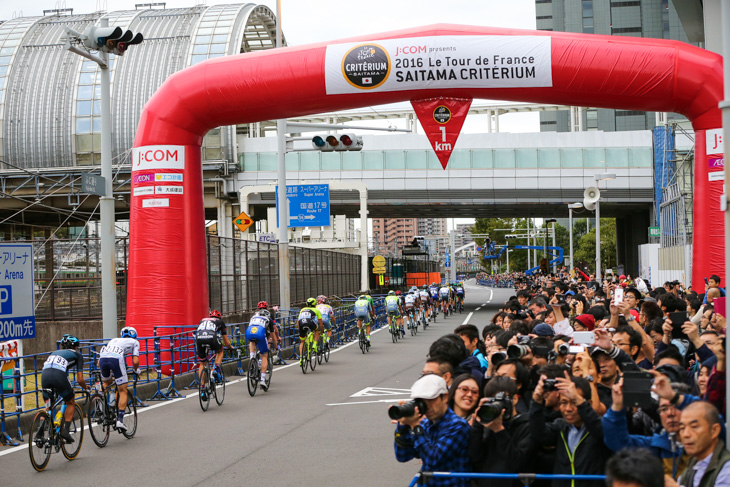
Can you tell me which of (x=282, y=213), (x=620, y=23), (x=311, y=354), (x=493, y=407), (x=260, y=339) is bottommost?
(x=311, y=354)

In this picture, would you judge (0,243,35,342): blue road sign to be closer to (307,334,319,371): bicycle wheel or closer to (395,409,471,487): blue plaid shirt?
(307,334,319,371): bicycle wheel

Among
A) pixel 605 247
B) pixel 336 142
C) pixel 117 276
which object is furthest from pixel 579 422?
pixel 605 247

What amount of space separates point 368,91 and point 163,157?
4.58 meters

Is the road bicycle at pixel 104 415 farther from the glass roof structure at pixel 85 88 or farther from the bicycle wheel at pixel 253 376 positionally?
the glass roof structure at pixel 85 88

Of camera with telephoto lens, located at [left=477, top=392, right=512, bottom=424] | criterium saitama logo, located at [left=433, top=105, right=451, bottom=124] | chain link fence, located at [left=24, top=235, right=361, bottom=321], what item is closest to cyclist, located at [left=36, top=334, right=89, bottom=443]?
camera with telephoto lens, located at [left=477, top=392, right=512, bottom=424]

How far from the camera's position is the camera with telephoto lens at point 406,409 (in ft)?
15.4

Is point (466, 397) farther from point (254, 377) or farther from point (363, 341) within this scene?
point (363, 341)

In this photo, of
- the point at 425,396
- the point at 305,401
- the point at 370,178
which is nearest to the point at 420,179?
the point at 370,178

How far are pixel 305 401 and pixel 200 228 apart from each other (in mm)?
5883

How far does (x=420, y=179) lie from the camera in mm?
47250

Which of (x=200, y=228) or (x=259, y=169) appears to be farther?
(x=259, y=169)

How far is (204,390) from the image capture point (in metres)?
13.6

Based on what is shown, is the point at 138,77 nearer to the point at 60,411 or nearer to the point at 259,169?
the point at 259,169

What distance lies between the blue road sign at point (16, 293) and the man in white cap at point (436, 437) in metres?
9.53
